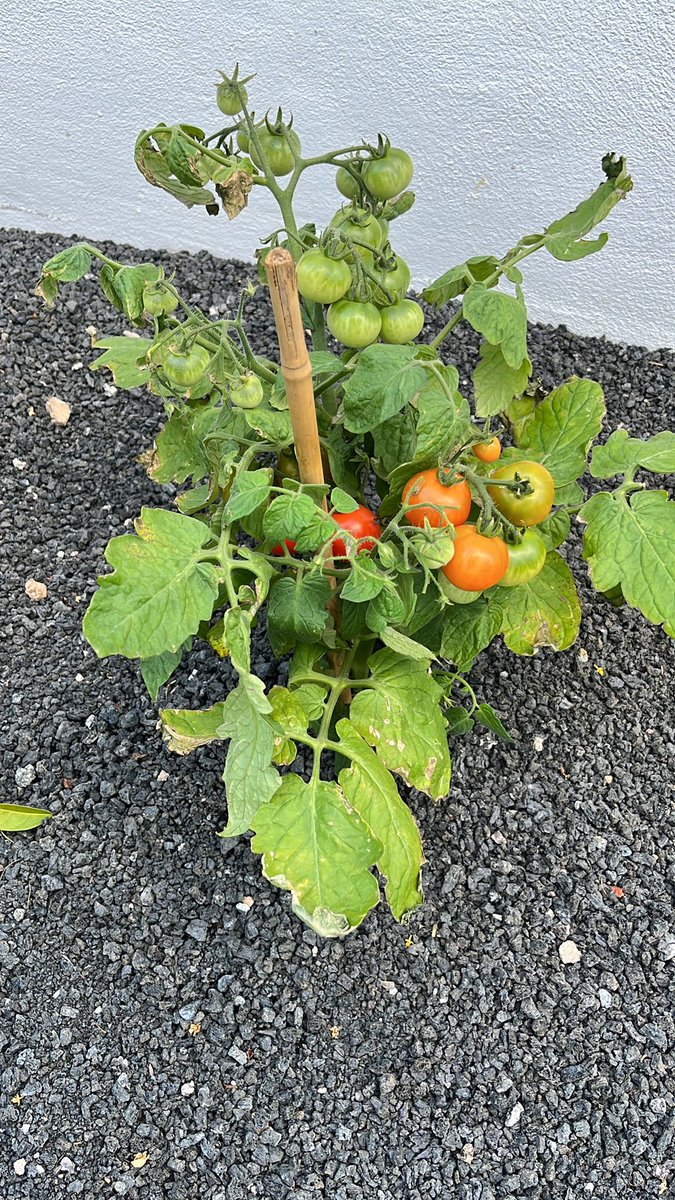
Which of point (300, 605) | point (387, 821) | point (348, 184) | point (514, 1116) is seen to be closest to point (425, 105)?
point (348, 184)

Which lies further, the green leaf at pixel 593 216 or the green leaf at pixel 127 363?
the green leaf at pixel 127 363

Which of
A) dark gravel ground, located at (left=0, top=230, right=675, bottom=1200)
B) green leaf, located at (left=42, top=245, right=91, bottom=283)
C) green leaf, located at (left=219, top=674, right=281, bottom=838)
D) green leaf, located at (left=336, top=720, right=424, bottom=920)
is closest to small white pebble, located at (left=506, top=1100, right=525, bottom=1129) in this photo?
dark gravel ground, located at (left=0, top=230, right=675, bottom=1200)

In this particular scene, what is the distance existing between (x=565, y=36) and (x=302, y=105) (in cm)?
58

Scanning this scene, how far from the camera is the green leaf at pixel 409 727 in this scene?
1402 millimetres

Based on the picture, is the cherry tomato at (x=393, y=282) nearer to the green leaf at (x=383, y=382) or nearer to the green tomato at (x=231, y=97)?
the green leaf at (x=383, y=382)

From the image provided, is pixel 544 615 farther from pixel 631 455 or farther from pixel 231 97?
pixel 231 97

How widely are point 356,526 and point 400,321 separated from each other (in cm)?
26

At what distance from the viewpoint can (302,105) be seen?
235 centimetres

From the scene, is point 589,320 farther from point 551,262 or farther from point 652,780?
point 652,780

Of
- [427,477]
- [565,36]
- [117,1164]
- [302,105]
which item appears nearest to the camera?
[427,477]

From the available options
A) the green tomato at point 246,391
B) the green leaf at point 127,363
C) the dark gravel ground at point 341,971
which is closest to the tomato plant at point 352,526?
the green tomato at point 246,391

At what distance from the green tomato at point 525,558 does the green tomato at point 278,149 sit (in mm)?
551

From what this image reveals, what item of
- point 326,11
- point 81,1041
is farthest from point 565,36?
point 81,1041

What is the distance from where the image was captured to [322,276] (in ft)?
3.93
